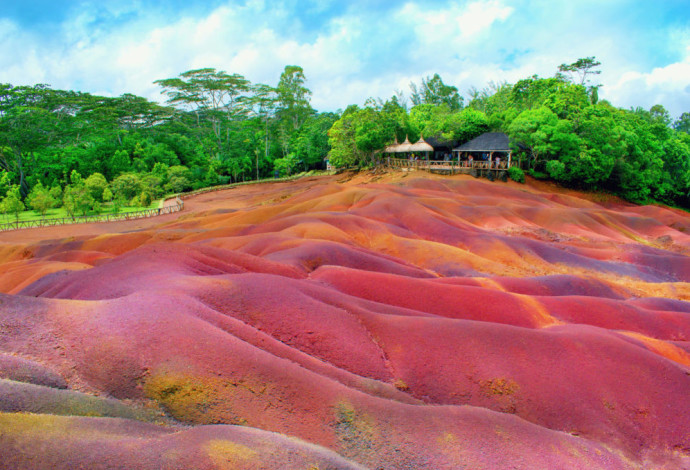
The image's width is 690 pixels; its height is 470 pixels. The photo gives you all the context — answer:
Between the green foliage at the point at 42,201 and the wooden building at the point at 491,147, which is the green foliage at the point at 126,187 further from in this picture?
the wooden building at the point at 491,147

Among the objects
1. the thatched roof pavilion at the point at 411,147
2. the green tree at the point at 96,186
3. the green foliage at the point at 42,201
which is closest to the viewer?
the green foliage at the point at 42,201

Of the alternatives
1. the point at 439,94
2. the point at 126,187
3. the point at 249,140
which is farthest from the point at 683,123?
the point at 126,187

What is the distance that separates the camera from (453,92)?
10019cm

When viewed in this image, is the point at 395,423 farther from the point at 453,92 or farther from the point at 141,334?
the point at 453,92

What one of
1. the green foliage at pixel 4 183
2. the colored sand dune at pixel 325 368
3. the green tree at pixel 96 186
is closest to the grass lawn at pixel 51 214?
the green tree at pixel 96 186

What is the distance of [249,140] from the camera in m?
71.2

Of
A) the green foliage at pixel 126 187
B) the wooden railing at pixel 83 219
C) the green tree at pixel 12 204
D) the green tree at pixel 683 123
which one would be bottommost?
the wooden railing at pixel 83 219

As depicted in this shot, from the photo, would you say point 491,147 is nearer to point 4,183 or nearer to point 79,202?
point 79,202

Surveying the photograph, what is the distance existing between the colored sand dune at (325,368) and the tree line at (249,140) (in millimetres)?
30705

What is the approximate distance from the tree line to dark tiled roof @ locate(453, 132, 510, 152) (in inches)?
55.3

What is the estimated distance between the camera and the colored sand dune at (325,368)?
Result: 559cm

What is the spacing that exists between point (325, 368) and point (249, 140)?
A: 6735 cm

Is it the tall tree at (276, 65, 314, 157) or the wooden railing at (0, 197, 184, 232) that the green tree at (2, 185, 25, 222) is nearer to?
the wooden railing at (0, 197, 184, 232)

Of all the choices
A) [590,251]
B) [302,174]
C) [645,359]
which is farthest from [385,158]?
[645,359]
